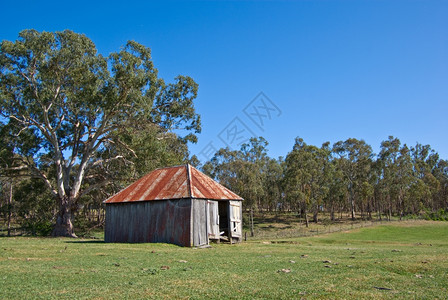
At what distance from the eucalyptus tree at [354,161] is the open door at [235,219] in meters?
50.6

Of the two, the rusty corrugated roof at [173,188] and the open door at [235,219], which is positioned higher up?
the rusty corrugated roof at [173,188]

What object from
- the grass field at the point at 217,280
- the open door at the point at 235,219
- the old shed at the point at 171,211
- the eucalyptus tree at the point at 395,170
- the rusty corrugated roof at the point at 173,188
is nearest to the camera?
the grass field at the point at 217,280

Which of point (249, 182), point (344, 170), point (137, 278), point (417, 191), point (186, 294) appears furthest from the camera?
point (344, 170)

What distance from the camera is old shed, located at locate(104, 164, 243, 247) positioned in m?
22.5

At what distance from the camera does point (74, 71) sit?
30.0 m

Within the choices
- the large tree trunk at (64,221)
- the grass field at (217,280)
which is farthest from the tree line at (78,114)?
the grass field at (217,280)

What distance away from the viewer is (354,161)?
2960 inches

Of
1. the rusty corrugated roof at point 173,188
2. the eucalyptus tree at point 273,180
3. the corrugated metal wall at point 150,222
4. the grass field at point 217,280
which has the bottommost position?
the grass field at point 217,280

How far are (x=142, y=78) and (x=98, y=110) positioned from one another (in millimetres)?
4788

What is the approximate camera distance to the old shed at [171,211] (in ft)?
73.8

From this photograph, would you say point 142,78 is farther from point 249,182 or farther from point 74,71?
point 249,182

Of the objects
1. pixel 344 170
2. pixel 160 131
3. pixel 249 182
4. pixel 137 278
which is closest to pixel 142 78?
pixel 160 131

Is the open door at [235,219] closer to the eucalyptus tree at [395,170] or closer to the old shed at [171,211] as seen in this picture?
the old shed at [171,211]

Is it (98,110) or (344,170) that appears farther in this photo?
(344,170)
